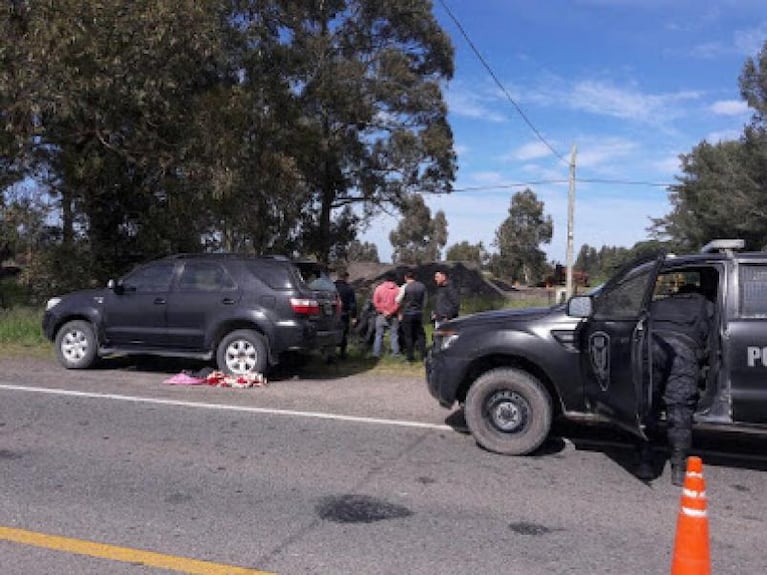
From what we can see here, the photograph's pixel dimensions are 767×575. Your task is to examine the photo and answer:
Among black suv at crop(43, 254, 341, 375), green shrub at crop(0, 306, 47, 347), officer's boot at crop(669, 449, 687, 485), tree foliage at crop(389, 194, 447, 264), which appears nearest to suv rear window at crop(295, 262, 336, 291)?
black suv at crop(43, 254, 341, 375)

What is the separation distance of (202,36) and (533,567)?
1211cm

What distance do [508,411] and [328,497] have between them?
1.95 metres

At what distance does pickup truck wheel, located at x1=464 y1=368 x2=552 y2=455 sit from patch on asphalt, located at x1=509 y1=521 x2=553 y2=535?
1.62 meters

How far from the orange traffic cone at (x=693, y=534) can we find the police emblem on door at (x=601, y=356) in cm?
247

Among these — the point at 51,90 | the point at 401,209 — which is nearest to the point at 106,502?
the point at 51,90

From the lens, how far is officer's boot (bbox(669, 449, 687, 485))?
5.62 metres

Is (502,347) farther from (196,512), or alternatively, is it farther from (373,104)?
(373,104)

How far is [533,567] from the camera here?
4.09m

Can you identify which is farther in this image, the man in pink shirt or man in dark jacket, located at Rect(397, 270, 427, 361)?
the man in pink shirt

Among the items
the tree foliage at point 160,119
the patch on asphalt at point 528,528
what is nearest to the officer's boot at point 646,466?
the patch on asphalt at point 528,528

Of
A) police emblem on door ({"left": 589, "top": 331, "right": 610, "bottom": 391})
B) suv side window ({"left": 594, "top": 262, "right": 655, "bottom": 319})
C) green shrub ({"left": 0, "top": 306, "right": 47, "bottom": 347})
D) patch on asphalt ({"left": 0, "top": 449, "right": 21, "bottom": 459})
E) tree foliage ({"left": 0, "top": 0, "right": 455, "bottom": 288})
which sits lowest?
patch on asphalt ({"left": 0, "top": 449, "right": 21, "bottom": 459})

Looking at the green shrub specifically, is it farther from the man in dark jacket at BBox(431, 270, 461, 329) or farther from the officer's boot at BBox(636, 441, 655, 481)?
the officer's boot at BBox(636, 441, 655, 481)

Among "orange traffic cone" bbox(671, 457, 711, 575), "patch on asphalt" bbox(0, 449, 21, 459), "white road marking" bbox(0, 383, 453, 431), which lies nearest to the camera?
"orange traffic cone" bbox(671, 457, 711, 575)

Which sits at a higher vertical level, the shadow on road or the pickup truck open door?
the pickup truck open door
